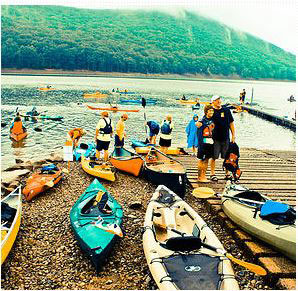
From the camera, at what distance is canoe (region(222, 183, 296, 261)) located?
16.5ft

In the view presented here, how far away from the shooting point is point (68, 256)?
5699 mm

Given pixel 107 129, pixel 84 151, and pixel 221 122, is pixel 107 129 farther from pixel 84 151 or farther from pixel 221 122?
pixel 221 122

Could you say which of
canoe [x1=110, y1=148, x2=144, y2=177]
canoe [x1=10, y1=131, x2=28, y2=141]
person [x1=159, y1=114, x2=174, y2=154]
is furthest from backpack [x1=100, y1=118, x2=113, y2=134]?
canoe [x1=10, y1=131, x2=28, y2=141]

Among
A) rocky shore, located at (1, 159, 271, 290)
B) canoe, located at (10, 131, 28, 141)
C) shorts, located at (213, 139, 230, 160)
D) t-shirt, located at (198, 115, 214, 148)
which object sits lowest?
canoe, located at (10, 131, 28, 141)

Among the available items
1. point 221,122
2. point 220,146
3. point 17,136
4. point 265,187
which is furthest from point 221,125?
point 17,136

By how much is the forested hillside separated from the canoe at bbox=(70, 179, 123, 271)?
109 metres

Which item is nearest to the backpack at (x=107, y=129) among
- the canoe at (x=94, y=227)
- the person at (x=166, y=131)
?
the person at (x=166, y=131)

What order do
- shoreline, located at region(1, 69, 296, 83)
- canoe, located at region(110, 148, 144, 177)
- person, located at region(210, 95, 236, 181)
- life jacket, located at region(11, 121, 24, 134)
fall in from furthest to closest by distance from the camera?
shoreline, located at region(1, 69, 296, 83) < life jacket, located at region(11, 121, 24, 134) < canoe, located at region(110, 148, 144, 177) < person, located at region(210, 95, 236, 181)

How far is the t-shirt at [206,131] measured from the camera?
7660 millimetres

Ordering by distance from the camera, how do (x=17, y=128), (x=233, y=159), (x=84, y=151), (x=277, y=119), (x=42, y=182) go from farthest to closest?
(x=277, y=119) < (x=17, y=128) < (x=84, y=151) < (x=42, y=182) < (x=233, y=159)

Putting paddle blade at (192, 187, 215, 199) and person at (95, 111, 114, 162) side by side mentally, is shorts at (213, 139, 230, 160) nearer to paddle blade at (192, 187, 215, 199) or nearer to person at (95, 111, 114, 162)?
paddle blade at (192, 187, 215, 199)

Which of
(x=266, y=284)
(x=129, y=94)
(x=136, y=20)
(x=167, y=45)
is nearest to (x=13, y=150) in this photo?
(x=266, y=284)

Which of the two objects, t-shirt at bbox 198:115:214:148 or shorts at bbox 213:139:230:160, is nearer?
t-shirt at bbox 198:115:214:148

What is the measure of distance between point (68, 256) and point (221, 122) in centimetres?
468
